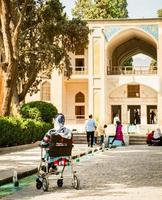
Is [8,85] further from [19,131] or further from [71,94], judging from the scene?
[71,94]

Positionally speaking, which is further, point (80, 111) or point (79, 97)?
point (79, 97)

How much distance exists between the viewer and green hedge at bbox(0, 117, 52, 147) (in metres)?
19.1

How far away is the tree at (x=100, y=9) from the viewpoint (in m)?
54.0

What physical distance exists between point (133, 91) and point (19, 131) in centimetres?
2605

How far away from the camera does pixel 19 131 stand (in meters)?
21.1

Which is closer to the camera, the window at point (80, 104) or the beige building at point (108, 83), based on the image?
the beige building at point (108, 83)

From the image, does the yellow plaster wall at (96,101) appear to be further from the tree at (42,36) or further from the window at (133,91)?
the tree at (42,36)

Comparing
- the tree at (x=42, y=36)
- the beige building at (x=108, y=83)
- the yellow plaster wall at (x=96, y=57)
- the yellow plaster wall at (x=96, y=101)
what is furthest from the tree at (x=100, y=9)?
the tree at (x=42, y=36)

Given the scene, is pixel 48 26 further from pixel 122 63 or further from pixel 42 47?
pixel 122 63

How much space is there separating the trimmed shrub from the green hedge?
2.98 ft

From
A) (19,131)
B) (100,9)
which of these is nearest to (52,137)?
(19,131)

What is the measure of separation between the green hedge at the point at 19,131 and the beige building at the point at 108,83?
60.8 ft

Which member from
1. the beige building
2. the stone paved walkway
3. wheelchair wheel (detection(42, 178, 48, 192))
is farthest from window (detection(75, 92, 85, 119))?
wheelchair wheel (detection(42, 178, 48, 192))

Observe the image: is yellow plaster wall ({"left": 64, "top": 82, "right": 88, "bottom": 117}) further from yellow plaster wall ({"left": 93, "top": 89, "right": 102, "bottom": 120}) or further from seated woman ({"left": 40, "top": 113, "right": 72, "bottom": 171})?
seated woman ({"left": 40, "top": 113, "right": 72, "bottom": 171})
